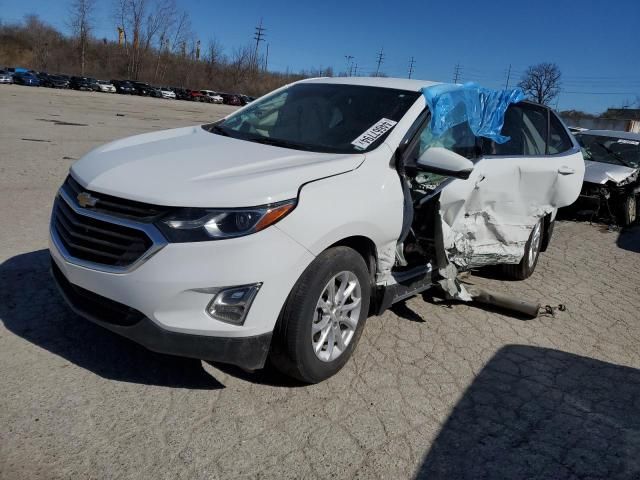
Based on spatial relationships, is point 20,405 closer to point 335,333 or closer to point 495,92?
point 335,333

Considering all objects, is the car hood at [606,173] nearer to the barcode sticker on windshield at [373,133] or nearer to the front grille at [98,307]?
the barcode sticker on windshield at [373,133]

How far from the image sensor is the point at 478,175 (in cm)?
413

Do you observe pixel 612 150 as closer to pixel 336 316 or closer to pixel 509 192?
pixel 509 192

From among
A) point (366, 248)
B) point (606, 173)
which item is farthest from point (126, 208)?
point (606, 173)

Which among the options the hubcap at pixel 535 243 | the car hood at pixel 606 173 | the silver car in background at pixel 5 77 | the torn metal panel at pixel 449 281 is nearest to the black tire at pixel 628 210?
the car hood at pixel 606 173

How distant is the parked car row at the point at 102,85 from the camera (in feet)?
170

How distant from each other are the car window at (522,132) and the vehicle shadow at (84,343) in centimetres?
297

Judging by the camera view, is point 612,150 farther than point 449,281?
Yes

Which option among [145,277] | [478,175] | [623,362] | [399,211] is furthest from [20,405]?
[623,362]

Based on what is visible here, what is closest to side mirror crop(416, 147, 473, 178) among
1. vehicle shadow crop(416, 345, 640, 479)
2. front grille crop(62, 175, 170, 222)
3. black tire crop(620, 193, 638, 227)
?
vehicle shadow crop(416, 345, 640, 479)

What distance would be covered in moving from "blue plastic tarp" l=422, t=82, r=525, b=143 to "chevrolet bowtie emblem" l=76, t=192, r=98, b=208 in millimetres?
2312

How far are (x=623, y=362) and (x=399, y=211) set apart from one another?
2.07 metres

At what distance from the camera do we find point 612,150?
9.81 m

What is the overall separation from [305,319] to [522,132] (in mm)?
3346
